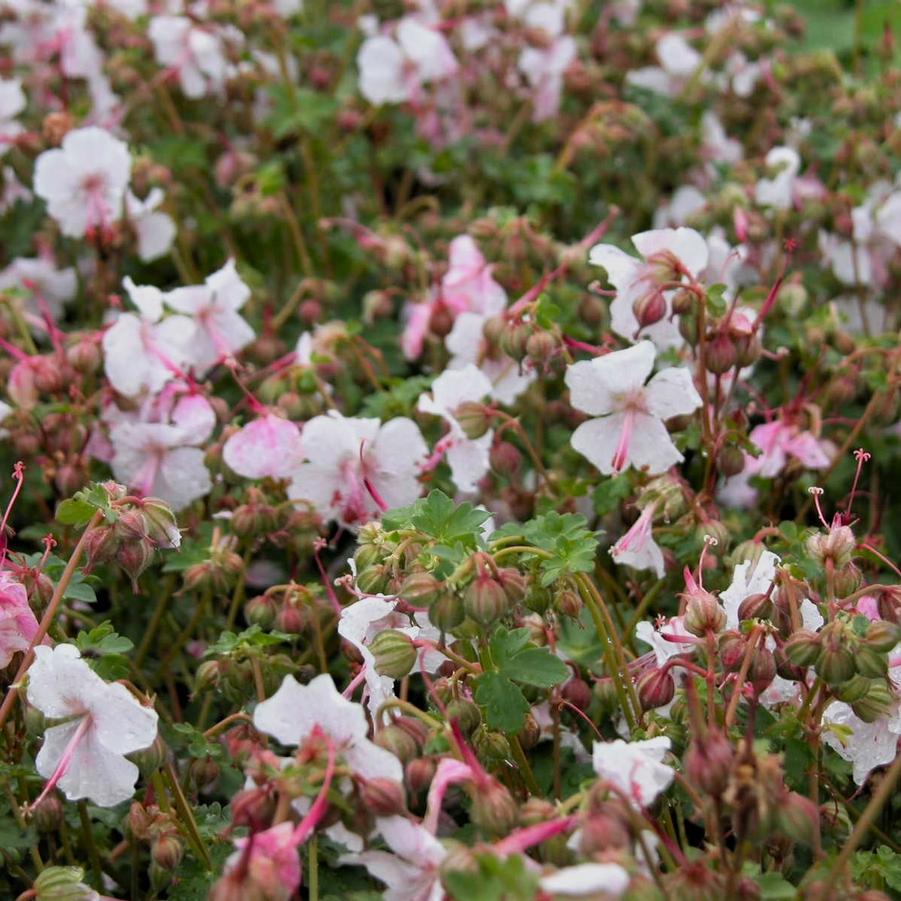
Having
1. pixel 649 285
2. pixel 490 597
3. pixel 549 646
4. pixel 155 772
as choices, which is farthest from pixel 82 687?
pixel 649 285

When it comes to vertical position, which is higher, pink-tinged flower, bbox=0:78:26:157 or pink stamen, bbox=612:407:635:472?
pink-tinged flower, bbox=0:78:26:157

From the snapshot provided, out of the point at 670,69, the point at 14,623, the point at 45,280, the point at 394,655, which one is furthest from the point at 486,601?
the point at 670,69

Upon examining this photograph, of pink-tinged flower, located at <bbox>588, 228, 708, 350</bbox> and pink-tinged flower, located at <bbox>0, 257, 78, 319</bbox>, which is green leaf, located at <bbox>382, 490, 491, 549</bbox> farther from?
pink-tinged flower, located at <bbox>0, 257, 78, 319</bbox>

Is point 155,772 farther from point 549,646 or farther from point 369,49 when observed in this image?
point 369,49

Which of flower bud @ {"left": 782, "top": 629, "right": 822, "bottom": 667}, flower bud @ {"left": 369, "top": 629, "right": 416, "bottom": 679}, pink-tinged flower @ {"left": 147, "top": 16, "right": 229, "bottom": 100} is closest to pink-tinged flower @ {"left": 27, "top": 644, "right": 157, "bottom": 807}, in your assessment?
flower bud @ {"left": 369, "top": 629, "right": 416, "bottom": 679}

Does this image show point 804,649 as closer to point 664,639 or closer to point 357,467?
point 664,639

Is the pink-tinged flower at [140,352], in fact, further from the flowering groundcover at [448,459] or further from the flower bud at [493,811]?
the flower bud at [493,811]

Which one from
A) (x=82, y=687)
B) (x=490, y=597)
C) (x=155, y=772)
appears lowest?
(x=155, y=772)
